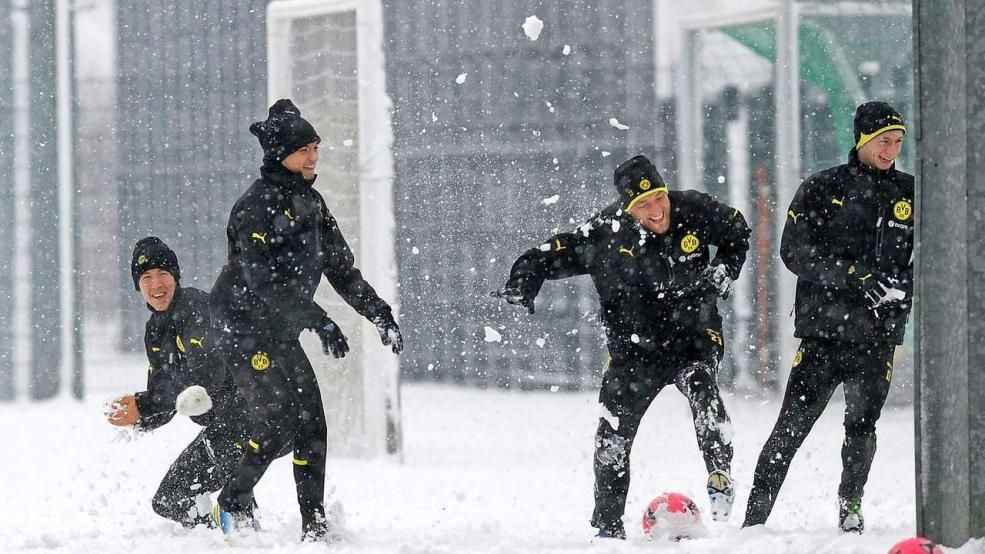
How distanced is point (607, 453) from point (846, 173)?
136cm

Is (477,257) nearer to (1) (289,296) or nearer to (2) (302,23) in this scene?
(2) (302,23)

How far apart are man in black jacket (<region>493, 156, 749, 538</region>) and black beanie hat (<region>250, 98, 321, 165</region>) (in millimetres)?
940

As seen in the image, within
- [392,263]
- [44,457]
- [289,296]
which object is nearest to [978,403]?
[289,296]

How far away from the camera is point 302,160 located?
4652 millimetres

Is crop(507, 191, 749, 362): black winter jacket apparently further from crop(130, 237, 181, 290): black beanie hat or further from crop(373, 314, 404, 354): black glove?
crop(130, 237, 181, 290): black beanie hat

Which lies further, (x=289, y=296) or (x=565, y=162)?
(x=565, y=162)

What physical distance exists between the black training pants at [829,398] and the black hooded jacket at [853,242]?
0.08m

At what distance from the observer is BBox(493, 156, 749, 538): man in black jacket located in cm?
452

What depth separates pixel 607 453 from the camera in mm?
4668

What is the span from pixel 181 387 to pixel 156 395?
0.34 ft

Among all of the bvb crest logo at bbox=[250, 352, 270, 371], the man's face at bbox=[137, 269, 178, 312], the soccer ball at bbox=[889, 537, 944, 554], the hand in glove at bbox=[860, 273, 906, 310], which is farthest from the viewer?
the man's face at bbox=[137, 269, 178, 312]

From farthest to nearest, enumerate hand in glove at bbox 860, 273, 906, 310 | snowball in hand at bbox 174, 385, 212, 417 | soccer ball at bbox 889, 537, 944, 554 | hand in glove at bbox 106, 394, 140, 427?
hand in glove at bbox 106, 394, 140, 427 < snowball in hand at bbox 174, 385, 212, 417 < hand in glove at bbox 860, 273, 906, 310 < soccer ball at bbox 889, 537, 944, 554

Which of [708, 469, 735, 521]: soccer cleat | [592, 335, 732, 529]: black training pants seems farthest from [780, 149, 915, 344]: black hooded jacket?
[708, 469, 735, 521]: soccer cleat

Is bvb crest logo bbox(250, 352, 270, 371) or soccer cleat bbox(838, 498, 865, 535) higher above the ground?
bvb crest logo bbox(250, 352, 270, 371)
